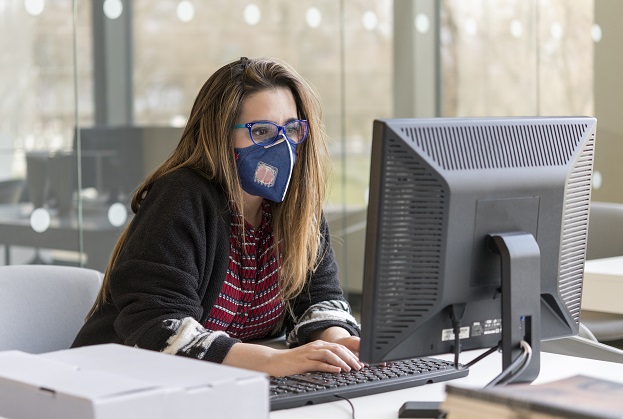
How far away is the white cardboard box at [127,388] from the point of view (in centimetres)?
110

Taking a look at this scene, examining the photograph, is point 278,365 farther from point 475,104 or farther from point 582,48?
point 582,48

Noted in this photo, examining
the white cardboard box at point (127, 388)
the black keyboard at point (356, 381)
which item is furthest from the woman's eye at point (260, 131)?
the white cardboard box at point (127, 388)

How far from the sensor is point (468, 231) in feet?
4.66

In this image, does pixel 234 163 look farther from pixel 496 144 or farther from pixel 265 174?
pixel 496 144

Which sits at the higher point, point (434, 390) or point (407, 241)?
point (407, 241)

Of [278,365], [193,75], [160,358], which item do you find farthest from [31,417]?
[193,75]

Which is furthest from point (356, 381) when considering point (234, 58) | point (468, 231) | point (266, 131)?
point (234, 58)

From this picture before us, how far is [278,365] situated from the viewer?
1688 mm

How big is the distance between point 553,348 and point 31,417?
152 cm

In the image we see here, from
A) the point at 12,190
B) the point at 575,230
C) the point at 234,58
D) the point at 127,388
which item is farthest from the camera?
the point at 234,58

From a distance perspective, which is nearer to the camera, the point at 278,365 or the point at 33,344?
the point at 278,365

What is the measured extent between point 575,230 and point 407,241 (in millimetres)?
366

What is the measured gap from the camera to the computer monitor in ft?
4.44

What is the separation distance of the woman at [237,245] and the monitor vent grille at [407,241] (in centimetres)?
32
